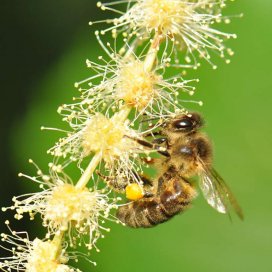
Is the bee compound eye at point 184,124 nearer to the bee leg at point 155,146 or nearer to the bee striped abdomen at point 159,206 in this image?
the bee leg at point 155,146

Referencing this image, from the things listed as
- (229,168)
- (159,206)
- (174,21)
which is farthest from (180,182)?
(229,168)

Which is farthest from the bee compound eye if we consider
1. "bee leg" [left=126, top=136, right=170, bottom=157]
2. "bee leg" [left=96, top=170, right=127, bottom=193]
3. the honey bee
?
"bee leg" [left=96, top=170, right=127, bottom=193]

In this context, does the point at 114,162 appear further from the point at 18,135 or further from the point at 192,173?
the point at 18,135

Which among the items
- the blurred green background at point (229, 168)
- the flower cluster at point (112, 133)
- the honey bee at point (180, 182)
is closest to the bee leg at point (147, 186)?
the honey bee at point (180, 182)

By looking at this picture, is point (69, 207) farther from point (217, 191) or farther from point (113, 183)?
point (217, 191)

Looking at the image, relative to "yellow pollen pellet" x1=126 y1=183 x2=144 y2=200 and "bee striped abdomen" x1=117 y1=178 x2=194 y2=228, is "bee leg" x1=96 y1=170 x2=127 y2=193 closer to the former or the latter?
"yellow pollen pellet" x1=126 y1=183 x2=144 y2=200

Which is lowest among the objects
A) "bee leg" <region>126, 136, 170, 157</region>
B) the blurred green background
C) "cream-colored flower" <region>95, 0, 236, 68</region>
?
the blurred green background
